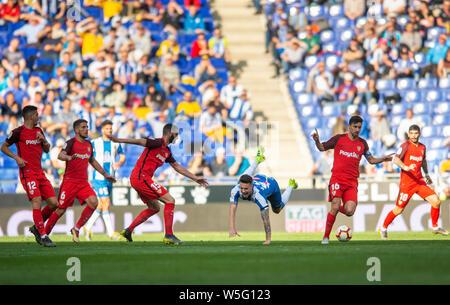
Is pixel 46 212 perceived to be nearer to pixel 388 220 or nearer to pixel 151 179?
pixel 151 179

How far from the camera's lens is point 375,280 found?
9.48 metres

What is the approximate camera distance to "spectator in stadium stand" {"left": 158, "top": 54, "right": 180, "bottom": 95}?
26219 mm

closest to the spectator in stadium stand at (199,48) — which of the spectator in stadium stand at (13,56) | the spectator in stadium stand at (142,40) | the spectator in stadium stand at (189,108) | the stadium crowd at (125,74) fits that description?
the stadium crowd at (125,74)

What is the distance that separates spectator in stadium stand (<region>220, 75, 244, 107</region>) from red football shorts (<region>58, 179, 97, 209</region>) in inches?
411

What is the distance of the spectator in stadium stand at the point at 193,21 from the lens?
1120 inches

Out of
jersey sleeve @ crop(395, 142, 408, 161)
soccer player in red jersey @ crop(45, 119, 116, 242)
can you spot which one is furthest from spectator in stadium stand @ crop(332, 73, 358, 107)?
soccer player in red jersey @ crop(45, 119, 116, 242)

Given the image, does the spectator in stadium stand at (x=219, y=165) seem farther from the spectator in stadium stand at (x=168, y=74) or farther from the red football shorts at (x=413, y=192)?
the red football shorts at (x=413, y=192)

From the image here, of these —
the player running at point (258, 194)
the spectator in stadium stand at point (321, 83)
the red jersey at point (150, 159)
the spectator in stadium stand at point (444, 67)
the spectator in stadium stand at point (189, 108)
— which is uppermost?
the spectator in stadium stand at point (444, 67)

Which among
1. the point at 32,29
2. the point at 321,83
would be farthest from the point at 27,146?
the point at 32,29

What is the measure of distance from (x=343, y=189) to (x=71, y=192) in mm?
4961

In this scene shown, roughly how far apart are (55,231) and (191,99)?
6.10 m

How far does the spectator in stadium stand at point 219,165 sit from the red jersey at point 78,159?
25.5ft

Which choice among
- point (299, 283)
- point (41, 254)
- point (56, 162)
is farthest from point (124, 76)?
point (299, 283)

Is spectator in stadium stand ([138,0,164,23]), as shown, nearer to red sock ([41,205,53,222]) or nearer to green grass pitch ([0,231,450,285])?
red sock ([41,205,53,222])
